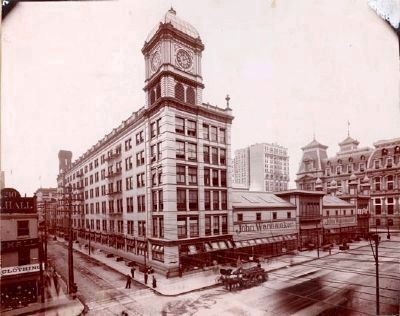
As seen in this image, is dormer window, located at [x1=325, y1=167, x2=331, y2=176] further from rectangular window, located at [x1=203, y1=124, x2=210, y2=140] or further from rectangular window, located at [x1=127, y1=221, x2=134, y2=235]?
rectangular window, located at [x1=127, y1=221, x2=134, y2=235]

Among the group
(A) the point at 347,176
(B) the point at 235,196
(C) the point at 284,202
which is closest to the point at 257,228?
(B) the point at 235,196

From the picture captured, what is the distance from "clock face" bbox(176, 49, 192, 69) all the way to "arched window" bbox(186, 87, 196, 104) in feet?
3.07

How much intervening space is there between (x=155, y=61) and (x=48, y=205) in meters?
6.52

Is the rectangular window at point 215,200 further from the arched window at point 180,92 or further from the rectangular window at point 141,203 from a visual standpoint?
the arched window at point 180,92

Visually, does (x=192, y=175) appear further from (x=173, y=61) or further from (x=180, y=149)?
(x=173, y=61)

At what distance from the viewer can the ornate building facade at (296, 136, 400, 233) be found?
26250mm

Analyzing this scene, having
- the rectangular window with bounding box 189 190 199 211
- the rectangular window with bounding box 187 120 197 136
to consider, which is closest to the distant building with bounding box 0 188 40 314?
the rectangular window with bounding box 189 190 199 211

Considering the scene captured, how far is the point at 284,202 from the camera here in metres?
21.9

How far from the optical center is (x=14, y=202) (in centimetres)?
802

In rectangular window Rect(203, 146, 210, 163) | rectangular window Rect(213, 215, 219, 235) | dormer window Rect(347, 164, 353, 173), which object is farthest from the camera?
dormer window Rect(347, 164, 353, 173)

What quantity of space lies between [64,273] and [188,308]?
509 centimetres

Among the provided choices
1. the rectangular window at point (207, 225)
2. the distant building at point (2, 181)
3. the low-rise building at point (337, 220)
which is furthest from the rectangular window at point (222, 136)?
the low-rise building at point (337, 220)

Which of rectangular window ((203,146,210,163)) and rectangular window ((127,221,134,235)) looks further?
rectangular window ((203,146,210,163))

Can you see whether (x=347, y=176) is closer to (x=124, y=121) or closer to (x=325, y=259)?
(x=325, y=259)
